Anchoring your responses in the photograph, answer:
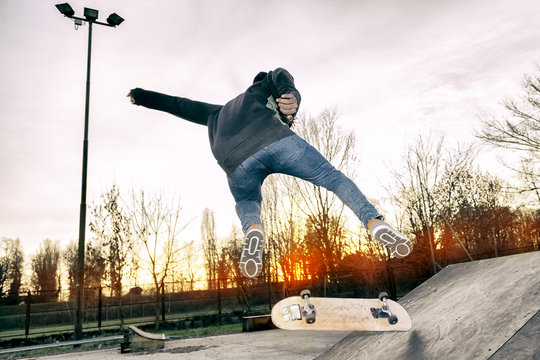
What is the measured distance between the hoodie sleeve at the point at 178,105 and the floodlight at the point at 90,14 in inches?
408

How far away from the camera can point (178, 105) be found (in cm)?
276

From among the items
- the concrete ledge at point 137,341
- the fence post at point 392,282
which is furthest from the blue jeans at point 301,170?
the fence post at point 392,282

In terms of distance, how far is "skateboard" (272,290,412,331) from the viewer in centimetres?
284

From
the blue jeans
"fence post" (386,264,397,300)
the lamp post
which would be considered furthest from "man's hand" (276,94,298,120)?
"fence post" (386,264,397,300)

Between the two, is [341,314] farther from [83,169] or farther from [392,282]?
[392,282]

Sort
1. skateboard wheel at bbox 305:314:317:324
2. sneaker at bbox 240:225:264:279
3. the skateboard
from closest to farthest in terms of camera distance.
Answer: sneaker at bbox 240:225:264:279, skateboard wheel at bbox 305:314:317:324, the skateboard

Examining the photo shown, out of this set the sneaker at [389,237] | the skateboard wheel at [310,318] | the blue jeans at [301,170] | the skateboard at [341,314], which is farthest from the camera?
the skateboard at [341,314]

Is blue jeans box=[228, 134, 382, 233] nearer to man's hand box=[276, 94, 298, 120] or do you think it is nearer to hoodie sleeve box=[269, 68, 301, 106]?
man's hand box=[276, 94, 298, 120]

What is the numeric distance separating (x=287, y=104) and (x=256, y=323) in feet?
30.4

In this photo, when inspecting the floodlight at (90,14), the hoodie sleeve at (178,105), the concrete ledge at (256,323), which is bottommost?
the concrete ledge at (256,323)

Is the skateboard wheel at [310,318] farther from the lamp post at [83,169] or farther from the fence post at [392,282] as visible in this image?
the fence post at [392,282]

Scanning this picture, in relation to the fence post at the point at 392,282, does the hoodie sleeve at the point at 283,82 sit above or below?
above

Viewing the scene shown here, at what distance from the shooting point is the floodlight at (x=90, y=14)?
11125 millimetres

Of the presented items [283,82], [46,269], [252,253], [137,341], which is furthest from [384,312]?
[46,269]
